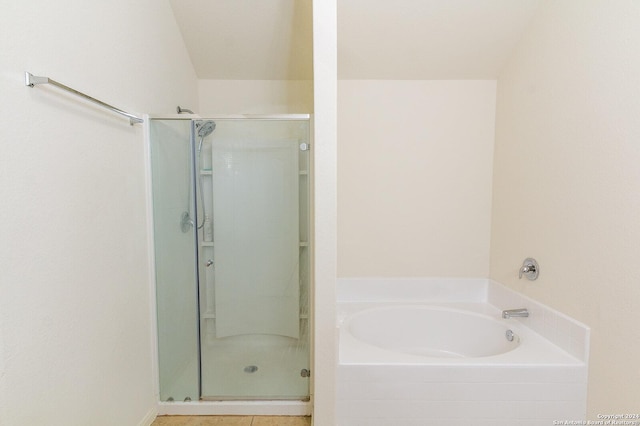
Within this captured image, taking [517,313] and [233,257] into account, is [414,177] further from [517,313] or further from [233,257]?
[233,257]

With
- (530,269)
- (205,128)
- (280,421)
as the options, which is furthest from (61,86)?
(530,269)

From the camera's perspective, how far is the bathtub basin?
2016mm

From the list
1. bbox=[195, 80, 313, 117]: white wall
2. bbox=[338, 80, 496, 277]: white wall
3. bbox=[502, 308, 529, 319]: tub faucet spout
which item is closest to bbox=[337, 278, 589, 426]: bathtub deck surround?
bbox=[502, 308, 529, 319]: tub faucet spout

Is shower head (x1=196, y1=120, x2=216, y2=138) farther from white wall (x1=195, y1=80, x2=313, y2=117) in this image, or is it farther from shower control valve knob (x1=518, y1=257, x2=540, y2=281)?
shower control valve knob (x1=518, y1=257, x2=540, y2=281)

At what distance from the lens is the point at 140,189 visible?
162 centimetres

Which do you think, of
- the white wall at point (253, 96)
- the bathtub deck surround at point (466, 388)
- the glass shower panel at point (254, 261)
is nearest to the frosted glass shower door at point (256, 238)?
the glass shower panel at point (254, 261)

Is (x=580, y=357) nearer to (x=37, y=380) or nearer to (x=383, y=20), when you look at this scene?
(x=383, y=20)

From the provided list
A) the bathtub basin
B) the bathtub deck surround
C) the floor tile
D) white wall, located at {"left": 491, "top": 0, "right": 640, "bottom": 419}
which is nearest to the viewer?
white wall, located at {"left": 491, "top": 0, "right": 640, "bottom": 419}

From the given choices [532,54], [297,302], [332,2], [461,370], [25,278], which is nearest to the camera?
[25,278]

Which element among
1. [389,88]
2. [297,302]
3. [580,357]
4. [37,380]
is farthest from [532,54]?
[37,380]

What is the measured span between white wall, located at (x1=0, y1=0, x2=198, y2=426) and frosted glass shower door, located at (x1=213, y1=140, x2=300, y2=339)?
0.42m

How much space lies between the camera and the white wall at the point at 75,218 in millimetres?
909

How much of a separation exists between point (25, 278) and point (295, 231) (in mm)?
1223

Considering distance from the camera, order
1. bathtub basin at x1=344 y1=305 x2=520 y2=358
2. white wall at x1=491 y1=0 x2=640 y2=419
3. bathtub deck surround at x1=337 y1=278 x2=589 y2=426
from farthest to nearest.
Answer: bathtub basin at x1=344 y1=305 x2=520 y2=358 → bathtub deck surround at x1=337 y1=278 x2=589 y2=426 → white wall at x1=491 y1=0 x2=640 y2=419
